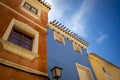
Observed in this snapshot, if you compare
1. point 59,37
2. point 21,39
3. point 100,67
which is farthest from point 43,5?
point 100,67

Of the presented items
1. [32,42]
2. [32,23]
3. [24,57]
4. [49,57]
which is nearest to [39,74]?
[24,57]

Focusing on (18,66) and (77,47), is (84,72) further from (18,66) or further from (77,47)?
(18,66)

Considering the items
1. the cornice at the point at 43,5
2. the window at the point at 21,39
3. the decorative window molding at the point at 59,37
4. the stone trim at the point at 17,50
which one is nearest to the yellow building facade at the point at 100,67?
the decorative window molding at the point at 59,37

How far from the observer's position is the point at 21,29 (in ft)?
21.8

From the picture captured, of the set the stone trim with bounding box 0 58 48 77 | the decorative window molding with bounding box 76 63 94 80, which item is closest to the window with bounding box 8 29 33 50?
the stone trim with bounding box 0 58 48 77

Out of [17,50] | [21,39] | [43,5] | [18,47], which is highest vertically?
[43,5]

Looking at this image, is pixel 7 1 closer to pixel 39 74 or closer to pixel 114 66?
pixel 39 74

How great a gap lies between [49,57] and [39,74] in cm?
279

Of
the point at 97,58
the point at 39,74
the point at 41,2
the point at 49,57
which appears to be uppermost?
the point at 41,2

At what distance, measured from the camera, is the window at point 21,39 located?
6.00 m

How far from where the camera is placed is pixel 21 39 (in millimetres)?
6371

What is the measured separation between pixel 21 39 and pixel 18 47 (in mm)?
1092

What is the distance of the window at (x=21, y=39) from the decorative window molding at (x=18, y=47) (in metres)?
0.22

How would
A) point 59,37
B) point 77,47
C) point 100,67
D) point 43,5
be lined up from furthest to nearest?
point 100,67 < point 77,47 < point 59,37 < point 43,5
